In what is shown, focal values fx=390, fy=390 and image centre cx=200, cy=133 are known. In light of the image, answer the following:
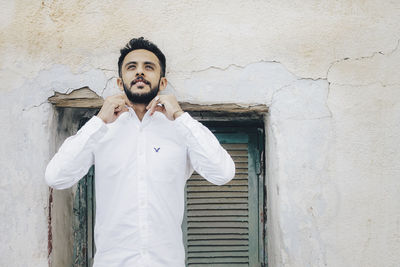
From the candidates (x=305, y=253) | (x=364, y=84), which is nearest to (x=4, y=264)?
(x=305, y=253)

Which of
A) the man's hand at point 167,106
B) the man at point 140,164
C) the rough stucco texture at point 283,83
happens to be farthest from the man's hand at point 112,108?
the rough stucco texture at point 283,83

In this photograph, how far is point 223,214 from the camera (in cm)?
254

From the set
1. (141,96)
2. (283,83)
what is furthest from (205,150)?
(283,83)

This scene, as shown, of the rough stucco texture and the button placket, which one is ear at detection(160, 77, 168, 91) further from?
the button placket

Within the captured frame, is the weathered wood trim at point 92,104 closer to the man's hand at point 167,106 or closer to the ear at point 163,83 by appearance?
the ear at point 163,83

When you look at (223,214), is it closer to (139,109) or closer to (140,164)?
(140,164)

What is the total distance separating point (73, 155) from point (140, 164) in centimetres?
33

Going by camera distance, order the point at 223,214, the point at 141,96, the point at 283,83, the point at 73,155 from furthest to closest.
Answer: the point at 223,214
the point at 283,83
the point at 141,96
the point at 73,155

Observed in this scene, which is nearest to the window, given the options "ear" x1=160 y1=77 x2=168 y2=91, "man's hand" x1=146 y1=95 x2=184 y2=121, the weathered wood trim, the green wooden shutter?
the green wooden shutter

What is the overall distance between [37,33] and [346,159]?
6.32 ft

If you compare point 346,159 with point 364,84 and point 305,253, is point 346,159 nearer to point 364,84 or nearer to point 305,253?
point 364,84

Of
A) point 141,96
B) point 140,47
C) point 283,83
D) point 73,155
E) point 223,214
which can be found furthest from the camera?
point 223,214

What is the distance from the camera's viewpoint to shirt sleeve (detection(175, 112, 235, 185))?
1.92m

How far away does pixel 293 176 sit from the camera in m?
2.25
